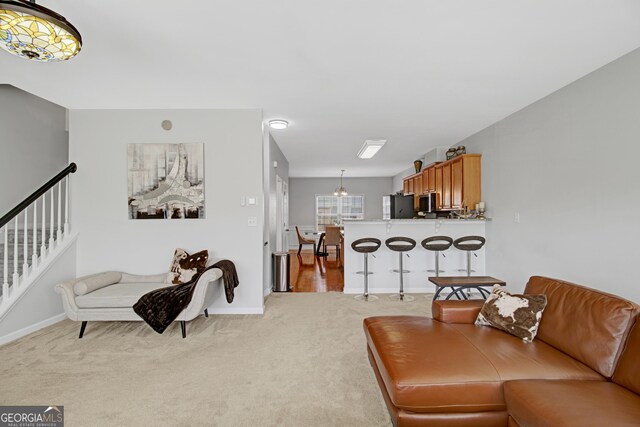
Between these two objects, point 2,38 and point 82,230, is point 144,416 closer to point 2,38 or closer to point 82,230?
point 2,38

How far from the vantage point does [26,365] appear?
2418mm

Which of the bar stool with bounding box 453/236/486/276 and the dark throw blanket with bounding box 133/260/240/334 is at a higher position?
the bar stool with bounding box 453/236/486/276

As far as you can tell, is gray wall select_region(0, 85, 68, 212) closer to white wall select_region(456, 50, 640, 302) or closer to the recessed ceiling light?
the recessed ceiling light

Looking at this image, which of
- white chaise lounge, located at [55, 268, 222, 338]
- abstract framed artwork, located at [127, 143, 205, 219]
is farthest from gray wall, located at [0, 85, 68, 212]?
white chaise lounge, located at [55, 268, 222, 338]

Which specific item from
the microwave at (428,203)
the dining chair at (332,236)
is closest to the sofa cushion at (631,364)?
the microwave at (428,203)

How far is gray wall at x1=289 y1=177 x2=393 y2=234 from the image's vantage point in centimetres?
1046

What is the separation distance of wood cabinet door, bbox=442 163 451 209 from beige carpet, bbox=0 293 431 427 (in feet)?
9.44

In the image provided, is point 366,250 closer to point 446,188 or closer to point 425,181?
point 446,188

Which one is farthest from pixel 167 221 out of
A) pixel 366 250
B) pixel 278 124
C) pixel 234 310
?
pixel 366 250

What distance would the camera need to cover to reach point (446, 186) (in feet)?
17.3

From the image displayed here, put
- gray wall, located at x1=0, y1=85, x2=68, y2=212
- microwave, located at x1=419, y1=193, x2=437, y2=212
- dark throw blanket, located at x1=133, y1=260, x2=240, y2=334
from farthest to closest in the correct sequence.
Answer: microwave, located at x1=419, y1=193, x2=437, y2=212, gray wall, located at x1=0, y1=85, x2=68, y2=212, dark throw blanket, located at x1=133, y1=260, x2=240, y2=334

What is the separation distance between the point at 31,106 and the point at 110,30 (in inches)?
120

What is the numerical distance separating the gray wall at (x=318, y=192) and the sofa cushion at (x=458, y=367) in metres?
8.63

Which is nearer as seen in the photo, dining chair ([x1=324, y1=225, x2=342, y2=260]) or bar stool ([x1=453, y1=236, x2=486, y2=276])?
bar stool ([x1=453, y1=236, x2=486, y2=276])
